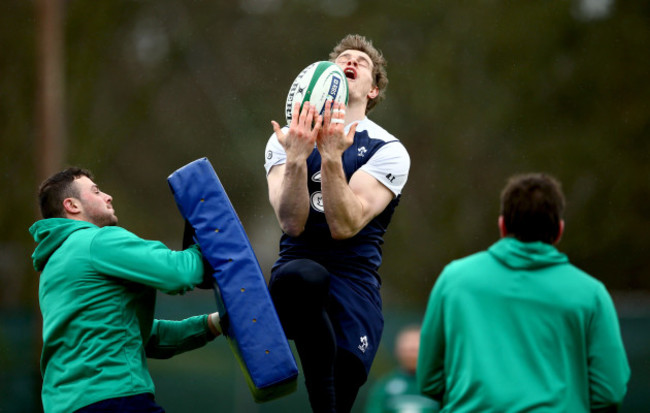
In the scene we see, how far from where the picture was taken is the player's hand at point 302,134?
159 inches

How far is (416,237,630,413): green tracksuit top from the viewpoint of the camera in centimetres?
303

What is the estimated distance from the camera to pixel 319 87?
4195 mm

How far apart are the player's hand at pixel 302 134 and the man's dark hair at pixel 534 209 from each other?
1.10 metres

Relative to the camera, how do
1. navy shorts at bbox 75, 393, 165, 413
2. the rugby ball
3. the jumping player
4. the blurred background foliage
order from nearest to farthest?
navy shorts at bbox 75, 393, 165, 413
the jumping player
the rugby ball
the blurred background foliage

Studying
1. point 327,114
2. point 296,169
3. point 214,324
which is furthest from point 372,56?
point 214,324

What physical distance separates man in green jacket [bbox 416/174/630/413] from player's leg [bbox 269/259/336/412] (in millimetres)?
856

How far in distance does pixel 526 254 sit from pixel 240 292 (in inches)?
54.4

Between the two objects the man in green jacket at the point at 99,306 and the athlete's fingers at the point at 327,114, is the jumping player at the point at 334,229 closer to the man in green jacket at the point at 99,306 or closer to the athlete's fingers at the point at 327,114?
the athlete's fingers at the point at 327,114

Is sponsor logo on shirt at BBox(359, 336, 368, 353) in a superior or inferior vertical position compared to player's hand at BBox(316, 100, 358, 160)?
inferior

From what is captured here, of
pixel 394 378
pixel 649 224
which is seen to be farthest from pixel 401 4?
pixel 394 378

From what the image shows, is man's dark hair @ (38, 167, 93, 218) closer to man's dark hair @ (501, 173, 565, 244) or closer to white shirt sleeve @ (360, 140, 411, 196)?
white shirt sleeve @ (360, 140, 411, 196)

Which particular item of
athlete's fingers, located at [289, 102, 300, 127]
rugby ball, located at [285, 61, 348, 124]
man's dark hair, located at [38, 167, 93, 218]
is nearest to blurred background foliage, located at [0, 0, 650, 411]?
rugby ball, located at [285, 61, 348, 124]

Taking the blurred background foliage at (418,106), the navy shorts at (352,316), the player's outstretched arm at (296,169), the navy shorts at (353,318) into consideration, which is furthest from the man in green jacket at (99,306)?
the blurred background foliage at (418,106)

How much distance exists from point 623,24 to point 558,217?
1861cm
